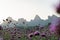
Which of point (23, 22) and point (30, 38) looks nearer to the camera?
point (30, 38)

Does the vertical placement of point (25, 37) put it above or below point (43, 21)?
below

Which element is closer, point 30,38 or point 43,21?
point 30,38

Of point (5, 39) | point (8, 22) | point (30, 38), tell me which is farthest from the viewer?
point (8, 22)

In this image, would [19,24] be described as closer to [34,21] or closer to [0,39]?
[34,21]

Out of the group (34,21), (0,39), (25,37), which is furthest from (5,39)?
(34,21)

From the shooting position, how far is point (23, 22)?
11.7 feet

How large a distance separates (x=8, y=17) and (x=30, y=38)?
820 mm

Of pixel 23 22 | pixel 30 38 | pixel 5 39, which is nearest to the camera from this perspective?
pixel 30 38

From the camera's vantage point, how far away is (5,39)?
9.86ft

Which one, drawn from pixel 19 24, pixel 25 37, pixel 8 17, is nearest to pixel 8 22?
pixel 8 17

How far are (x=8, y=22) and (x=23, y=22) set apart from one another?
1.20 ft

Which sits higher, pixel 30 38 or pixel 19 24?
pixel 19 24

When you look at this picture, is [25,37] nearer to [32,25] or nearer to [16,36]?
[16,36]

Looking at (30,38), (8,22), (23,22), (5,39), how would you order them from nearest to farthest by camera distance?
1. (30,38)
2. (5,39)
3. (8,22)
4. (23,22)
